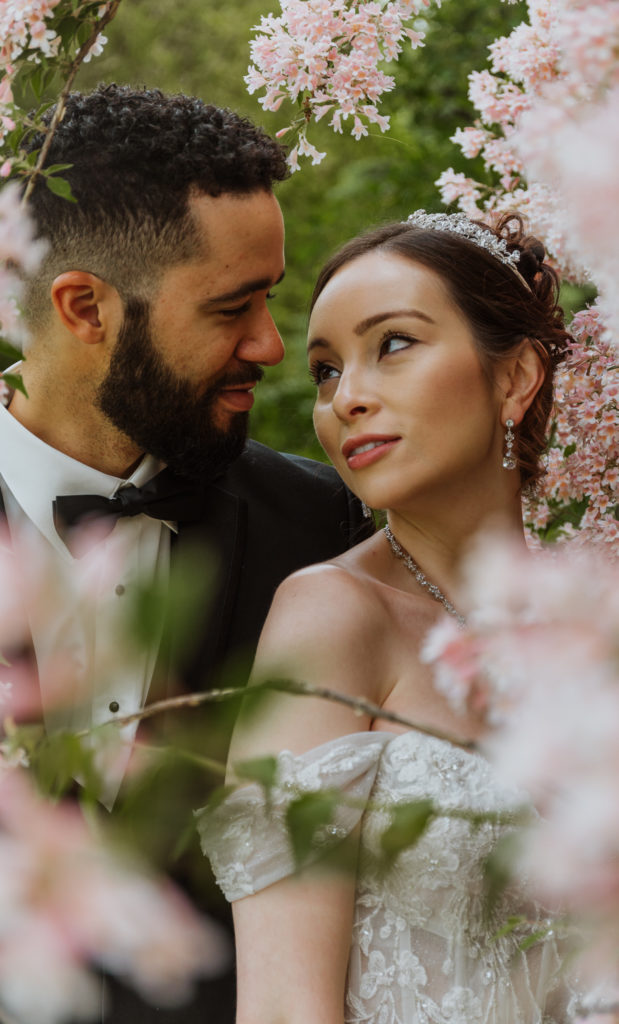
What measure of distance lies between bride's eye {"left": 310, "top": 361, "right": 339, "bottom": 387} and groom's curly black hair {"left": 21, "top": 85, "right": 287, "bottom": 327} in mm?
442

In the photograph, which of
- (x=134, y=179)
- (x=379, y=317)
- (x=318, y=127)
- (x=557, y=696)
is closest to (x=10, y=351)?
(x=557, y=696)

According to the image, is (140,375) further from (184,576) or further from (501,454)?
(184,576)

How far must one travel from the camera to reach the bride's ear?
2.17 metres

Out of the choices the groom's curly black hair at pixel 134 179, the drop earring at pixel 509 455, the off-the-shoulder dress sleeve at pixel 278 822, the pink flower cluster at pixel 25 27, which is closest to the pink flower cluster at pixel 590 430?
the drop earring at pixel 509 455

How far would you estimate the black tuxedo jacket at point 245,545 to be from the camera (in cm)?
216

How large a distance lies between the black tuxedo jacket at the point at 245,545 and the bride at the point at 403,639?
0.32 meters

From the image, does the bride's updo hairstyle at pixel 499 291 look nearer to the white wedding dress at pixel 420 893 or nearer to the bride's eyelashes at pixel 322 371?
the bride's eyelashes at pixel 322 371

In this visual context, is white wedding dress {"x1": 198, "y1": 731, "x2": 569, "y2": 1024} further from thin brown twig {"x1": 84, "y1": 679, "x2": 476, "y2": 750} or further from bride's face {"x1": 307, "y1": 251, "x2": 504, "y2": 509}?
thin brown twig {"x1": 84, "y1": 679, "x2": 476, "y2": 750}

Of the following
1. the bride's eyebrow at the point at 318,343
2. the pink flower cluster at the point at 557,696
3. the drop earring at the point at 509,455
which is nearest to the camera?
the pink flower cluster at the point at 557,696

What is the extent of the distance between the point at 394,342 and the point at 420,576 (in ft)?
1.61

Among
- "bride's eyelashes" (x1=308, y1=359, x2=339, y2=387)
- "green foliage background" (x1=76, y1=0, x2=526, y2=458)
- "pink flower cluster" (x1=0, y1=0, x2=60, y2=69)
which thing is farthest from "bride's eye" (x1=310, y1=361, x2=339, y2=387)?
"pink flower cluster" (x1=0, y1=0, x2=60, y2=69)

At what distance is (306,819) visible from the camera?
65 cm

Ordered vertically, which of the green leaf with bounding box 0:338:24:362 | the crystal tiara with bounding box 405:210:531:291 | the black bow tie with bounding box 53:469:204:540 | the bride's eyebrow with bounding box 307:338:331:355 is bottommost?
the black bow tie with bounding box 53:469:204:540

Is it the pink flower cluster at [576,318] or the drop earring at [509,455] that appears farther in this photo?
the drop earring at [509,455]
